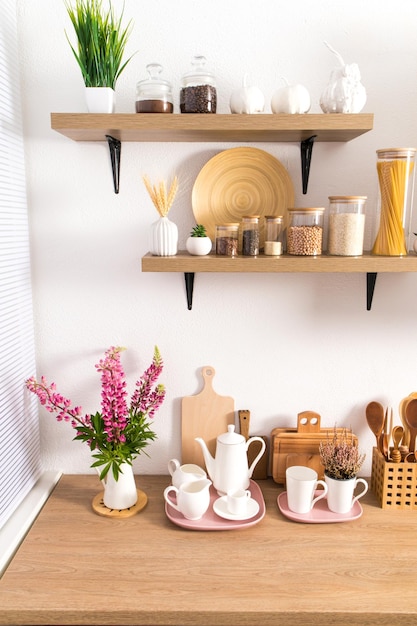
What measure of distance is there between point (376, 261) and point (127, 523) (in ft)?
2.87

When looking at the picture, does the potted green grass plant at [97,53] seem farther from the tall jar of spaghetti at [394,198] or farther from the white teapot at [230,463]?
the white teapot at [230,463]

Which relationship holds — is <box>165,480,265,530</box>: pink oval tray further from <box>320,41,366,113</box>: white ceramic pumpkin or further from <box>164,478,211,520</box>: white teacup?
<box>320,41,366,113</box>: white ceramic pumpkin

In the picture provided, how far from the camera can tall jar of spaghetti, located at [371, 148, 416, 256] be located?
4.02 ft

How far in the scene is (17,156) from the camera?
4.39ft

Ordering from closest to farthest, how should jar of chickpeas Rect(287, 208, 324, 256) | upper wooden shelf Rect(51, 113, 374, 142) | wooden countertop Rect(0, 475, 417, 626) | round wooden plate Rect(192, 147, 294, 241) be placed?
1. wooden countertop Rect(0, 475, 417, 626)
2. upper wooden shelf Rect(51, 113, 374, 142)
3. jar of chickpeas Rect(287, 208, 324, 256)
4. round wooden plate Rect(192, 147, 294, 241)

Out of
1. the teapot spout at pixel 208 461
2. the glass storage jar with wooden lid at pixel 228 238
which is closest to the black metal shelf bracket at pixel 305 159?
the glass storage jar with wooden lid at pixel 228 238

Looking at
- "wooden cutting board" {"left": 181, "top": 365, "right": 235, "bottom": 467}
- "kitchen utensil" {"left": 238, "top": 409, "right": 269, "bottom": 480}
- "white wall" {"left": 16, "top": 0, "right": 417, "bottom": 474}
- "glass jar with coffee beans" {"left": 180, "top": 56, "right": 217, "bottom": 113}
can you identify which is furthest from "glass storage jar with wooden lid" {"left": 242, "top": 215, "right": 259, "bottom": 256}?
"kitchen utensil" {"left": 238, "top": 409, "right": 269, "bottom": 480}

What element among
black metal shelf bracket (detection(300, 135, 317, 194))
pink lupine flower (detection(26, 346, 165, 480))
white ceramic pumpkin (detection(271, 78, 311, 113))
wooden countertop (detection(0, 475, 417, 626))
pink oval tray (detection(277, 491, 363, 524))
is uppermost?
white ceramic pumpkin (detection(271, 78, 311, 113))

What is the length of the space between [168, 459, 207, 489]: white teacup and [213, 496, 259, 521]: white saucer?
0.07 meters

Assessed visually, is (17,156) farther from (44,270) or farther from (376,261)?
(376,261)

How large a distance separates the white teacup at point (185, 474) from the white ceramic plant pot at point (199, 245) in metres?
0.55

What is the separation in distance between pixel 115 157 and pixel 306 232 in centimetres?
54

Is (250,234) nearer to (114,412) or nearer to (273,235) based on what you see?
(273,235)

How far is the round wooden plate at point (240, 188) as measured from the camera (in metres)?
1.37
